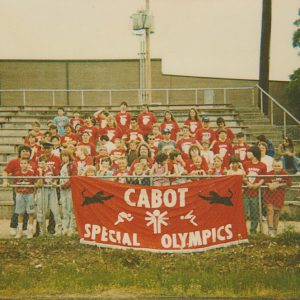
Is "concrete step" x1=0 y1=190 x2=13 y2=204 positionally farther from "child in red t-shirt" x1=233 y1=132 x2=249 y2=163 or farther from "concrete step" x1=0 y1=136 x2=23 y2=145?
"child in red t-shirt" x1=233 y1=132 x2=249 y2=163

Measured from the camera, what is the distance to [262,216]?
1070 centimetres

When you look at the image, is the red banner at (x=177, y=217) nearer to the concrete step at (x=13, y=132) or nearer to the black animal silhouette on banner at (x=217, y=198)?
the black animal silhouette on banner at (x=217, y=198)

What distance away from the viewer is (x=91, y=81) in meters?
44.0

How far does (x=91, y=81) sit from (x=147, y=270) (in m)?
35.8

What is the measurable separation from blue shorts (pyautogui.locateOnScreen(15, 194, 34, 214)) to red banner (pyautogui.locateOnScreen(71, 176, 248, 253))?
5.79ft

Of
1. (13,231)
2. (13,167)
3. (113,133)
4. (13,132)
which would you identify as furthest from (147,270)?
(13,132)

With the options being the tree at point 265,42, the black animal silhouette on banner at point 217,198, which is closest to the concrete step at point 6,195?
the black animal silhouette on banner at point 217,198

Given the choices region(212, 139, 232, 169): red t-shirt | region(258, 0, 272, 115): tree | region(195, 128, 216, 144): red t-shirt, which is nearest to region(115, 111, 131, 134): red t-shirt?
region(195, 128, 216, 144): red t-shirt

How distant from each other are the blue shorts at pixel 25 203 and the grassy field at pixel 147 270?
2.26 ft

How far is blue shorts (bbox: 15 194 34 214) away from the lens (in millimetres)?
11250

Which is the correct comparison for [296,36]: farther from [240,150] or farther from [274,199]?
[274,199]

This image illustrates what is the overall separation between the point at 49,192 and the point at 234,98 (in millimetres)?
32705

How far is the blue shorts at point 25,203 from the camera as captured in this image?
11250 millimetres

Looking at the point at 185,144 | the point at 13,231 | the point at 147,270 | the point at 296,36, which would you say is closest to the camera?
the point at 147,270
